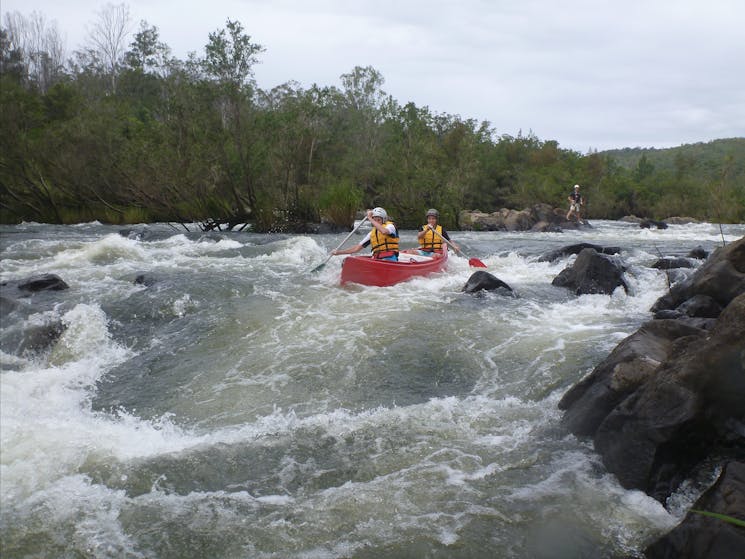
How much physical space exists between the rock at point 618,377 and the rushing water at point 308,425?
18cm

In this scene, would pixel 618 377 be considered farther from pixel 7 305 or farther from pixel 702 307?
pixel 7 305

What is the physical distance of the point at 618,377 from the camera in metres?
3.93

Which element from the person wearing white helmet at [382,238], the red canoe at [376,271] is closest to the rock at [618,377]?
the red canoe at [376,271]

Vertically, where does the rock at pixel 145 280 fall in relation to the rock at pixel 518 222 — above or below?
below

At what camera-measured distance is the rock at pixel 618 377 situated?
390cm

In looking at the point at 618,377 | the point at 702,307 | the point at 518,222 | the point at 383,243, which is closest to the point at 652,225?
the point at 518,222

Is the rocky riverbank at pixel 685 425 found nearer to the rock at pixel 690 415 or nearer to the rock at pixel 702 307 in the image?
the rock at pixel 690 415

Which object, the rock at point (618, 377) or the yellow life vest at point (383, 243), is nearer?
the rock at point (618, 377)

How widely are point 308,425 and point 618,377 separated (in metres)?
2.22

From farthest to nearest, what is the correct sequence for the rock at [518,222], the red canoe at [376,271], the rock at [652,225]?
the rock at [652,225], the rock at [518,222], the red canoe at [376,271]

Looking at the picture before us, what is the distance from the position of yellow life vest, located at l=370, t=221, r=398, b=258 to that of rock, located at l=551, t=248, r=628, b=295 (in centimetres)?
275

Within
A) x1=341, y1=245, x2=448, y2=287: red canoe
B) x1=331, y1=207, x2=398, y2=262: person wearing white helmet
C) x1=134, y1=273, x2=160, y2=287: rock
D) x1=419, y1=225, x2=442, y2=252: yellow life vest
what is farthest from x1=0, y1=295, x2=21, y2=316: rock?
Result: x1=419, y1=225, x2=442, y2=252: yellow life vest

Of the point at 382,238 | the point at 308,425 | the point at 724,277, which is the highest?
the point at 382,238

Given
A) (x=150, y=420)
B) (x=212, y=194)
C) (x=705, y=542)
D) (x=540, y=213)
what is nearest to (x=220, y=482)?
(x=150, y=420)
